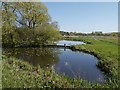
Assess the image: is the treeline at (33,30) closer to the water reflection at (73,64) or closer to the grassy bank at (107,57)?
the grassy bank at (107,57)

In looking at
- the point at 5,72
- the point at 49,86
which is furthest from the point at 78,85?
the point at 5,72

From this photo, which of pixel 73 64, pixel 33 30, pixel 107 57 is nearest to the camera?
pixel 73 64

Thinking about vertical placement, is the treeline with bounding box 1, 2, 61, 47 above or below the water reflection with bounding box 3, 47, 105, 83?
above

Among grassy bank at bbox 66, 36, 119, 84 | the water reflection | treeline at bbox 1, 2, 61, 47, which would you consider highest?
treeline at bbox 1, 2, 61, 47

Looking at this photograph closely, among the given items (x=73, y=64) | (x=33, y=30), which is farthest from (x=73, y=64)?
(x=33, y=30)

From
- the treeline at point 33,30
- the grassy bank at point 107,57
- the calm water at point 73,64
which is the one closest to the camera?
the grassy bank at point 107,57

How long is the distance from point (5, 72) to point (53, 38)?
42076mm

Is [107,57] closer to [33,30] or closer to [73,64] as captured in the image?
[73,64]

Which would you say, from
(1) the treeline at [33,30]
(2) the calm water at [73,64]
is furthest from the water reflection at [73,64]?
(1) the treeline at [33,30]

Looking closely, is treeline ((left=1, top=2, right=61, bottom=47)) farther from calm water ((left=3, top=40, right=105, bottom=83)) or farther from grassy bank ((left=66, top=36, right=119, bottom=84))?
calm water ((left=3, top=40, right=105, bottom=83))

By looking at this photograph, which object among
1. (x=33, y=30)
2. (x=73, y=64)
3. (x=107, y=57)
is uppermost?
(x=33, y=30)

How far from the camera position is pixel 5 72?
12.9 meters

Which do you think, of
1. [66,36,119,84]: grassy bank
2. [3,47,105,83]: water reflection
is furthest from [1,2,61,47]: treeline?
[3,47,105,83]: water reflection

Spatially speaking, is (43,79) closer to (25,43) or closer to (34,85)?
(34,85)
